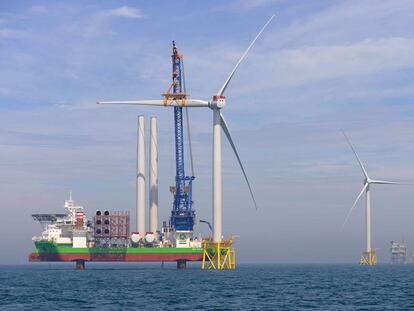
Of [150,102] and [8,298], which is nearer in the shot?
[8,298]

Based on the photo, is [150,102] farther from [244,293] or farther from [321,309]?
[321,309]

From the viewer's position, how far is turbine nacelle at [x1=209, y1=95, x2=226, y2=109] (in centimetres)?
18712

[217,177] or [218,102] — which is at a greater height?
[218,102]

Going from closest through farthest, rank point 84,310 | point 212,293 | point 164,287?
1. point 84,310
2. point 212,293
3. point 164,287

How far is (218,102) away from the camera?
18712cm

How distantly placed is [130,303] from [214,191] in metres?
84.4

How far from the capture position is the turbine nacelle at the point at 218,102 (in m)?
187

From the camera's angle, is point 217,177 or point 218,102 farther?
point 218,102

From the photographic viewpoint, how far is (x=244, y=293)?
115 m

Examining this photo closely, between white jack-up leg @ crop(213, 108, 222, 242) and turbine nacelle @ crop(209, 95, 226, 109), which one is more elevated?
turbine nacelle @ crop(209, 95, 226, 109)

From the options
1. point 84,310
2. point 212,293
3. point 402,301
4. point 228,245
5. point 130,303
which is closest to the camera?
point 84,310

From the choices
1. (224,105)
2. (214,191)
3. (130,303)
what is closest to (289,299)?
(130,303)

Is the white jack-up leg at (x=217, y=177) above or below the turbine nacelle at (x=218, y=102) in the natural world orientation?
below

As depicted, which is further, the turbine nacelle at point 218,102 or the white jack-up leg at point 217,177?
the turbine nacelle at point 218,102
